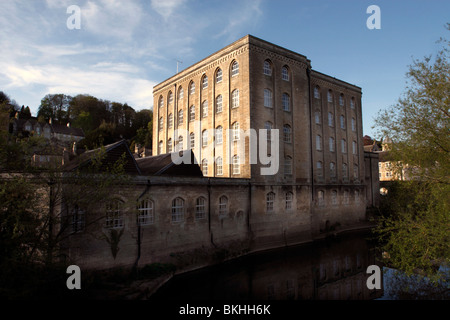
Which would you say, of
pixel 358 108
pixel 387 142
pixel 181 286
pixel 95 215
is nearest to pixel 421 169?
pixel 387 142

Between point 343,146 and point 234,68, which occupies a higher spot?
point 234,68

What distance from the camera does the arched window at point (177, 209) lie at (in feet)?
57.8

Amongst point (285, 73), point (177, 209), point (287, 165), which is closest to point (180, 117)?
point (285, 73)

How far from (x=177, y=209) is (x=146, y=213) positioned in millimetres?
2141

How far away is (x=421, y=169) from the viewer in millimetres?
11133


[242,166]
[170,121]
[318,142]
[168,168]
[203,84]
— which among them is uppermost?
[203,84]

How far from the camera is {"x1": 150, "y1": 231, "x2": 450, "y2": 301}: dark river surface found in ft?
47.2

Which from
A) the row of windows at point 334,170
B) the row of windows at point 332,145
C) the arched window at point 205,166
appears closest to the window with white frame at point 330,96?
the row of windows at point 332,145

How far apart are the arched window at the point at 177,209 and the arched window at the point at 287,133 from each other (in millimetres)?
12086

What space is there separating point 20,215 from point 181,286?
8536 mm

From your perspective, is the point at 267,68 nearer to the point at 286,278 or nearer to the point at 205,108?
the point at 205,108

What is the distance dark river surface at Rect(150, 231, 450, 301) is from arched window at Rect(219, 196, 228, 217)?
11.0ft

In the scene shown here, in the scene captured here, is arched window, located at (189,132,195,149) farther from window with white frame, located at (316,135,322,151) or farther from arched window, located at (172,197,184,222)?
window with white frame, located at (316,135,322,151)

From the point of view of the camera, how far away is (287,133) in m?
25.9
